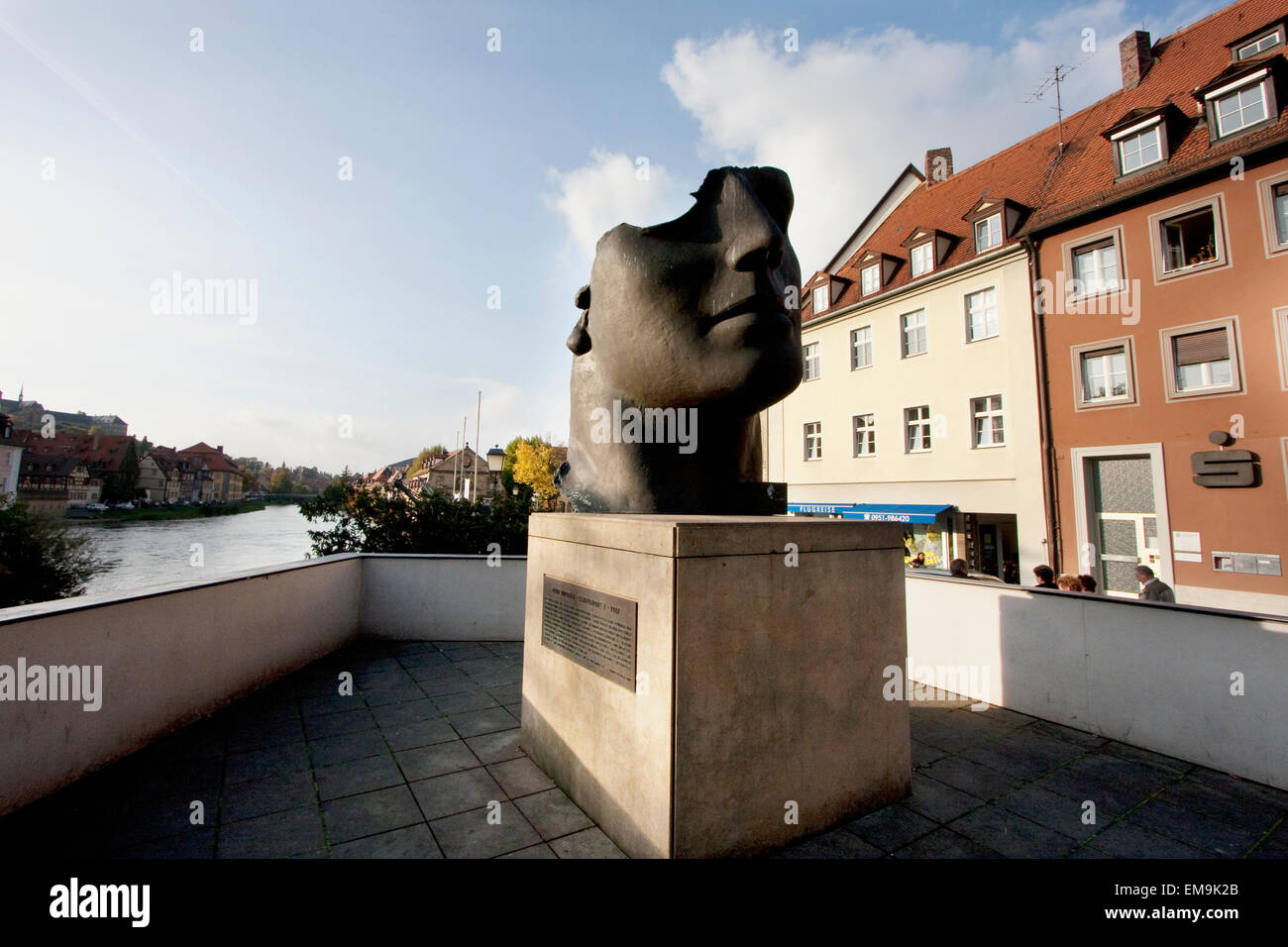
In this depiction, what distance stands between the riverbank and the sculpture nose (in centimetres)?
4167

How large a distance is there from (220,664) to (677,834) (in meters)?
4.52

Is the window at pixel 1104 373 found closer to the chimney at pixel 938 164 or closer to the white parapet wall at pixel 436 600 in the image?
the chimney at pixel 938 164

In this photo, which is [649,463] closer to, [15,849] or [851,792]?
[851,792]

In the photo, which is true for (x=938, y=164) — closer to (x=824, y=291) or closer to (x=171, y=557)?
(x=824, y=291)

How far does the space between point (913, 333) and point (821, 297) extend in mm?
4533

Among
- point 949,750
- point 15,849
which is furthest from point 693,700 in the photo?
point 15,849

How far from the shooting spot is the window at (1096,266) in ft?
46.4

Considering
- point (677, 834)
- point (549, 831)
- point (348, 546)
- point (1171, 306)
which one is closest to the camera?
point (677, 834)

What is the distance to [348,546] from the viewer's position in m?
8.70

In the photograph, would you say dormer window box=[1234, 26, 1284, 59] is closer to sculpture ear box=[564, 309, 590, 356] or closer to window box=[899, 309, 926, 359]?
window box=[899, 309, 926, 359]

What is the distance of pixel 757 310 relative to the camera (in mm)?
3189

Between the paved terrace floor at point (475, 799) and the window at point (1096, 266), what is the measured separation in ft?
47.7

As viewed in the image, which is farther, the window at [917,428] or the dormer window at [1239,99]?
the window at [917,428]

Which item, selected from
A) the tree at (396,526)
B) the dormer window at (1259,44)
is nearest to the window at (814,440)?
the dormer window at (1259,44)
